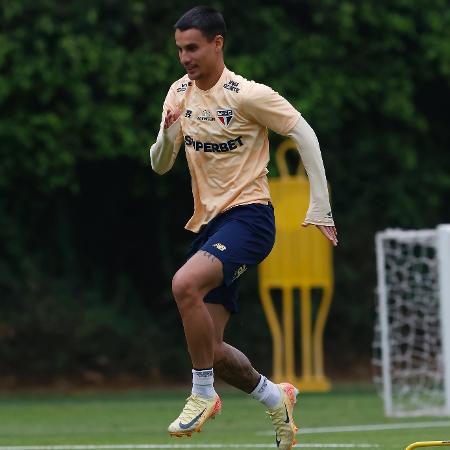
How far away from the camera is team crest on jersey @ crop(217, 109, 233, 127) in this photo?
25.5ft

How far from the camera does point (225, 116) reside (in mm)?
7773

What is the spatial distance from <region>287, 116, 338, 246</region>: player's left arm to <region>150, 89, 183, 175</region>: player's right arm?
0.60 metres

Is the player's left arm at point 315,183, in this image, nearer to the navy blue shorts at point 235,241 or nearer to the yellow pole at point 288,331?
the navy blue shorts at point 235,241

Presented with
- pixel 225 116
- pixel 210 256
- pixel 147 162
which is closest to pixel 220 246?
pixel 210 256

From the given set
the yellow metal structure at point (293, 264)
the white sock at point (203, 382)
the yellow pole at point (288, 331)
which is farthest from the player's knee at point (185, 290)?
the yellow pole at point (288, 331)

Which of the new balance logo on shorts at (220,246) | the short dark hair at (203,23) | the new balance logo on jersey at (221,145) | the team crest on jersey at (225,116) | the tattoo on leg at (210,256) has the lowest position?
the tattoo on leg at (210,256)

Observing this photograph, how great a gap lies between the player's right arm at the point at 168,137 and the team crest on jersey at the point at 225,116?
21 centimetres

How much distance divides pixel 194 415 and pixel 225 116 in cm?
154

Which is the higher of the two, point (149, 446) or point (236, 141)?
point (236, 141)

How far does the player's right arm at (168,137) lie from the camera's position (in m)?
7.79

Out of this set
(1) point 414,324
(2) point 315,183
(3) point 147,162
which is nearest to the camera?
(2) point 315,183

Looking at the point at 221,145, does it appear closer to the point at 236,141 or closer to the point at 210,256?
the point at 236,141

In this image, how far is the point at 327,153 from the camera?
709 inches

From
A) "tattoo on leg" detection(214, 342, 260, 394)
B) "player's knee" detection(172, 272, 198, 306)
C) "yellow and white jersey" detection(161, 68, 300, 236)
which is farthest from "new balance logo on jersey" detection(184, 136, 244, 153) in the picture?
"tattoo on leg" detection(214, 342, 260, 394)
